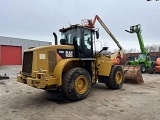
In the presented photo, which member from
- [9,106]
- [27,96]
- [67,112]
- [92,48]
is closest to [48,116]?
[67,112]

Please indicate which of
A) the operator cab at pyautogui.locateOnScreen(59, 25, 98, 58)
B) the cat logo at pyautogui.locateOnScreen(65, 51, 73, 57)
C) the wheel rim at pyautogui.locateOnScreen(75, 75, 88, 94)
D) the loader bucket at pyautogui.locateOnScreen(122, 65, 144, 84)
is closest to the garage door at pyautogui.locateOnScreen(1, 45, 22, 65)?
the loader bucket at pyautogui.locateOnScreen(122, 65, 144, 84)

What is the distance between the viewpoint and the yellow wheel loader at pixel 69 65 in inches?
282

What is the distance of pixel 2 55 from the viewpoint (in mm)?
33500

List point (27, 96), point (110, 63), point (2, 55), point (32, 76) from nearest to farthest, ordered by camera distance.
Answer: point (32, 76) → point (27, 96) → point (110, 63) → point (2, 55)

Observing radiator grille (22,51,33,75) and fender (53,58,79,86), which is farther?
radiator grille (22,51,33,75)

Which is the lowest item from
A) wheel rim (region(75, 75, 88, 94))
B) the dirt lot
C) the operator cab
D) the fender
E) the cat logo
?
the dirt lot

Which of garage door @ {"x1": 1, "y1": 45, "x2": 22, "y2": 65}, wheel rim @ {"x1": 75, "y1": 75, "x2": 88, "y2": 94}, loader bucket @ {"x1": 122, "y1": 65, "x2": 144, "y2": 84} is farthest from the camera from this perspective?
garage door @ {"x1": 1, "y1": 45, "x2": 22, "y2": 65}

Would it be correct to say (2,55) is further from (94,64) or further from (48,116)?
(48,116)

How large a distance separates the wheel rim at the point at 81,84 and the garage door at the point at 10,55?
2804 cm

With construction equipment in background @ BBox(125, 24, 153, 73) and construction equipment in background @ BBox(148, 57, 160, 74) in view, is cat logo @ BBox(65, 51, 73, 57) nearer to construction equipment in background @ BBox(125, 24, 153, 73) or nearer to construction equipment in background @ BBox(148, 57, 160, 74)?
construction equipment in background @ BBox(148, 57, 160, 74)

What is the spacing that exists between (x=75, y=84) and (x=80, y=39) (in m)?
1.87

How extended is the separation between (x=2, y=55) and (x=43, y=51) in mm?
28331

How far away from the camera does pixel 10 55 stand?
114 ft

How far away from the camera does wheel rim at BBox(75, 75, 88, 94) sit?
24.9 ft
